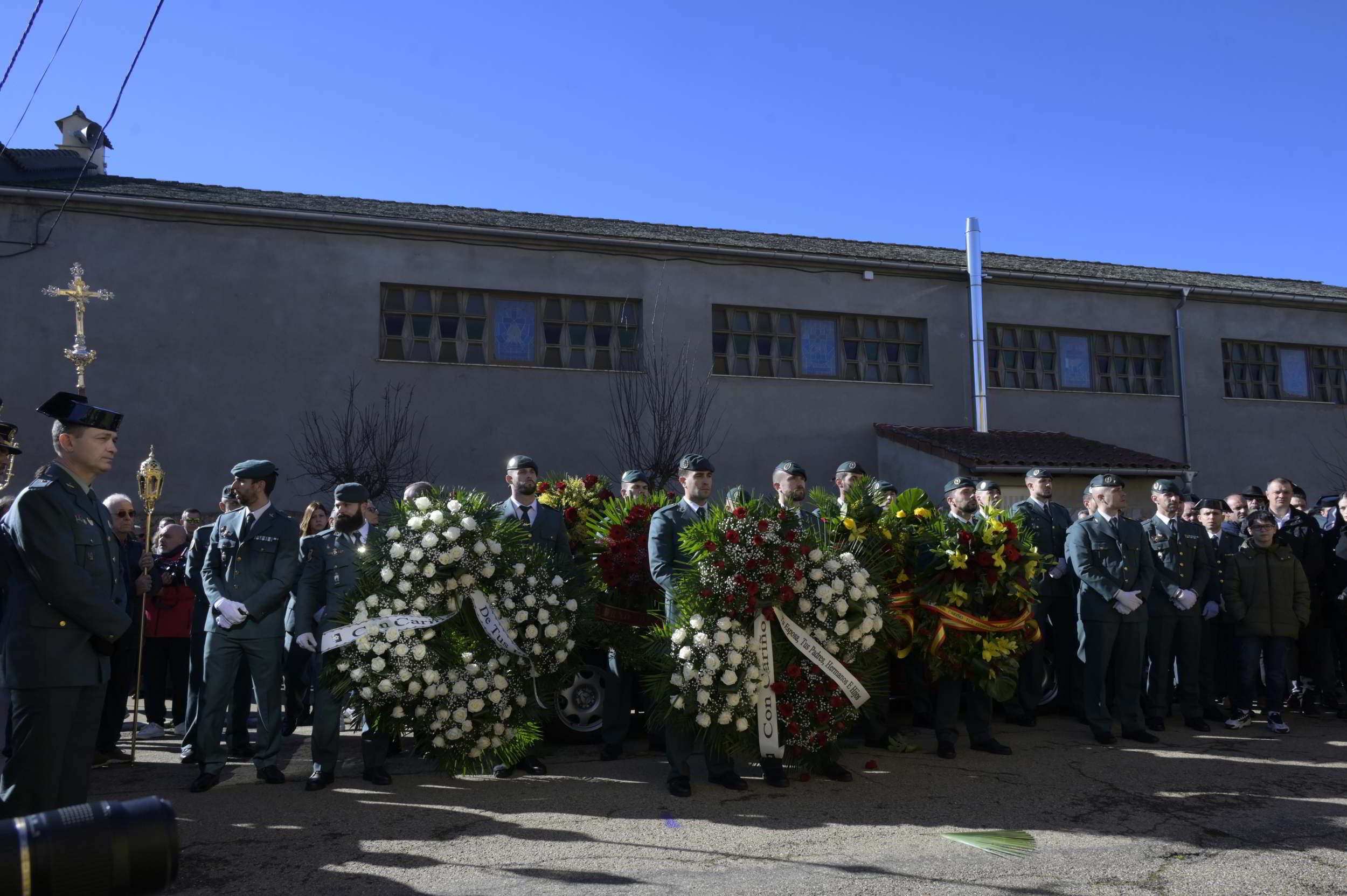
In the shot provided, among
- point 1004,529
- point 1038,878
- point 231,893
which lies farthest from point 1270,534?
point 231,893

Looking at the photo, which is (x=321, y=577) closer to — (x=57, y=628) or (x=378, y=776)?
(x=378, y=776)

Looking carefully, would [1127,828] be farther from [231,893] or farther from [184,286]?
[184,286]

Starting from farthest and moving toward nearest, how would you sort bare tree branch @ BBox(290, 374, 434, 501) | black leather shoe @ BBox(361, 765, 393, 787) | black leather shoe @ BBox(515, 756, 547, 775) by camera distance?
bare tree branch @ BBox(290, 374, 434, 501) < black leather shoe @ BBox(515, 756, 547, 775) < black leather shoe @ BBox(361, 765, 393, 787)

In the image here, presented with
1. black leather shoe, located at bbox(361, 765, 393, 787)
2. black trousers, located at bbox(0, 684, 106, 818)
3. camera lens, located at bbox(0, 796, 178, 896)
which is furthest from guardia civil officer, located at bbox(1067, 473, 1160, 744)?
camera lens, located at bbox(0, 796, 178, 896)

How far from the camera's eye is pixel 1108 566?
8641 millimetres

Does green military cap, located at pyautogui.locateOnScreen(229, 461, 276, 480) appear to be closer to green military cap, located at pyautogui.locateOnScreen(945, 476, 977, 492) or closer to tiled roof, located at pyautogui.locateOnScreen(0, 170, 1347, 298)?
green military cap, located at pyautogui.locateOnScreen(945, 476, 977, 492)

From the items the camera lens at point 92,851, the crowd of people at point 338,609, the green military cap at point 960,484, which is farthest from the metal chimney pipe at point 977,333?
the camera lens at point 92,851

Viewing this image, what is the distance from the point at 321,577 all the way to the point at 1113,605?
20.4 ft

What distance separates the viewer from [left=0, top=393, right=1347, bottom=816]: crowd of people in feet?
15.3

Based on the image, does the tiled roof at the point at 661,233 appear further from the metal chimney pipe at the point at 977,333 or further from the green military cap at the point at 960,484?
the green military cap at the point at 960,484

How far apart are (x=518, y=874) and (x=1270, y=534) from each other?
26.6 feet

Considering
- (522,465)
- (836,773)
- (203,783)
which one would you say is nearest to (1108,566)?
(836,773)

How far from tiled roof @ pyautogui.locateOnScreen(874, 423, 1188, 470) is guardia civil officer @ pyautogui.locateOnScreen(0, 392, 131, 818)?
15.6 m

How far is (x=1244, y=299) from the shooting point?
78.3 ft
